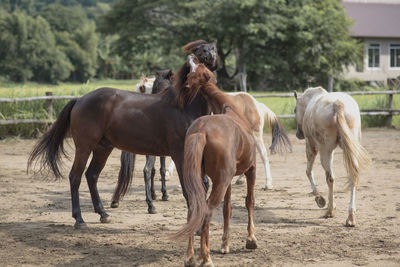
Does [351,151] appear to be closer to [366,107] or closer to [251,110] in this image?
[251,110]

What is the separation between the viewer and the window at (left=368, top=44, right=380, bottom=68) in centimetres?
3828

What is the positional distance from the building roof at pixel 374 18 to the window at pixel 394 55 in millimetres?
1246

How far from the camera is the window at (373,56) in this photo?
3828 centimetres

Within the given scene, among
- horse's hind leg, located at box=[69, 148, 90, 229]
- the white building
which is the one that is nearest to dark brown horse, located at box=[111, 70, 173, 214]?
horse's hind leg, located at box=[69, 148, 90, 229]

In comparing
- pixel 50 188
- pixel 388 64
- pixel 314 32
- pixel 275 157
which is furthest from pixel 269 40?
pixel 50 188

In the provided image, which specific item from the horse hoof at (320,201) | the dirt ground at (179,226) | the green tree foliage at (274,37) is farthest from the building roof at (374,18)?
the horse hoof at (320,201)

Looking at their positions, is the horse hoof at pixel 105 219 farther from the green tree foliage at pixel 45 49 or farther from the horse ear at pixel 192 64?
the green tree foliage at pixel 45 49

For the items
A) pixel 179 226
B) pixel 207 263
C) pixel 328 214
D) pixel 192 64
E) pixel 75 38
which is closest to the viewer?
pixel 207 263

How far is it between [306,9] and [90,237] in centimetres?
2585

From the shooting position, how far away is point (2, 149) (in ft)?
39.0

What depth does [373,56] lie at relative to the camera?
126 ft

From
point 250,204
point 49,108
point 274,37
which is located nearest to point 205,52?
point 250,204

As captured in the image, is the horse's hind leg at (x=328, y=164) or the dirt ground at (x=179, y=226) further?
the horse's hind leg at (x=328, y=164)

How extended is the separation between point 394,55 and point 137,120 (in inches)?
1479
